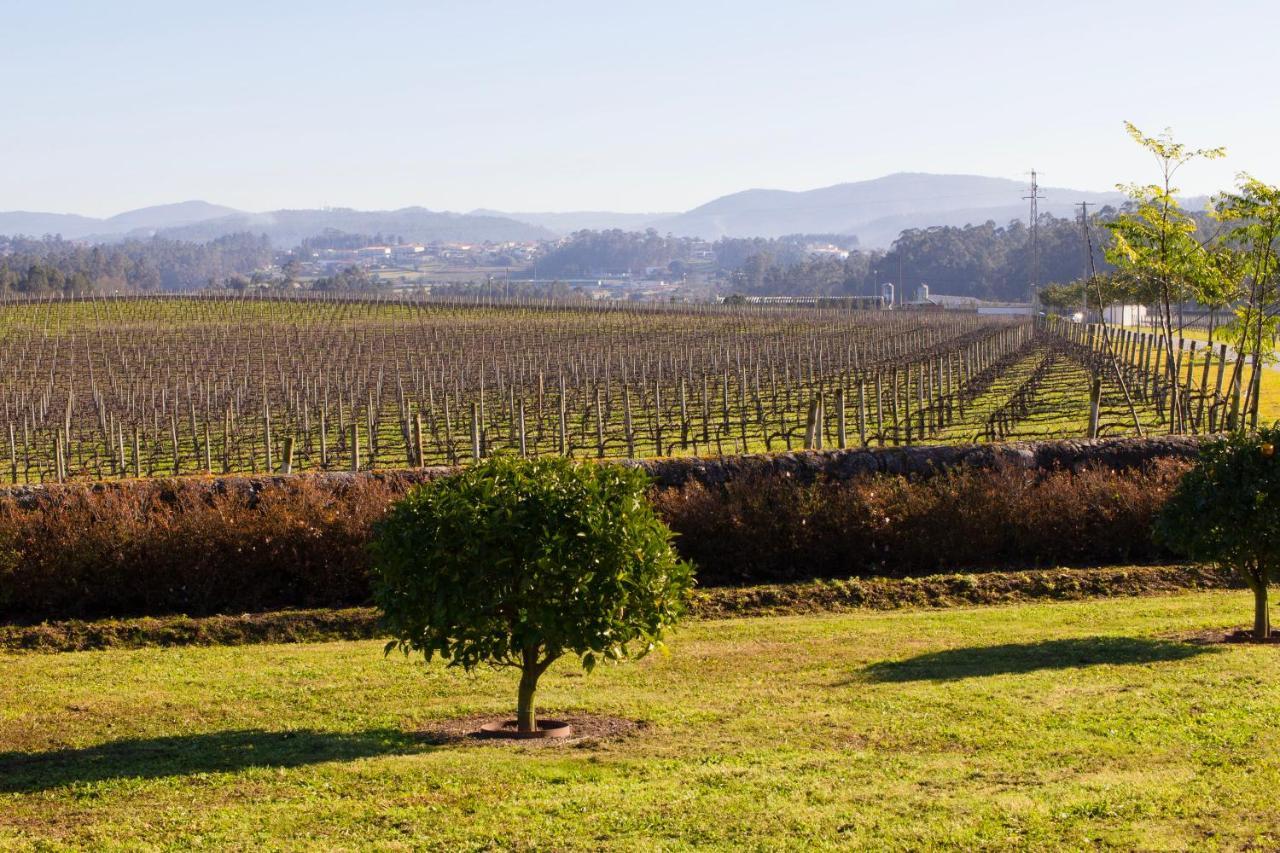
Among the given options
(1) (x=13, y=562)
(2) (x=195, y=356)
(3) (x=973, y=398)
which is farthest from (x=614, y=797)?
(2) (x=195, y=356)

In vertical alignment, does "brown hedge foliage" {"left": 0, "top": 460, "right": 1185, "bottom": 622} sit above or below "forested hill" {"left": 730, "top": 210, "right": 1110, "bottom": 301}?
below

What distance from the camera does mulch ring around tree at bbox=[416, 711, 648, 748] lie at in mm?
9633

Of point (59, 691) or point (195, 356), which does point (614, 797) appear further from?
point (195, 356)

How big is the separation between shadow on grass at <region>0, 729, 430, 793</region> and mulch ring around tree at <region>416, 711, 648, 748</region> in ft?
0.85

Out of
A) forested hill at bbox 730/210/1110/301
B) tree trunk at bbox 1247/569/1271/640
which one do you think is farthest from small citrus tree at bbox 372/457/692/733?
forested hill at bbox 730/210/1110/301

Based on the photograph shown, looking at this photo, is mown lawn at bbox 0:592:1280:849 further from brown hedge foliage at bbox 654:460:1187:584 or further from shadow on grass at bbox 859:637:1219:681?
brown hedge foliage at bbox 654:460:1187:584

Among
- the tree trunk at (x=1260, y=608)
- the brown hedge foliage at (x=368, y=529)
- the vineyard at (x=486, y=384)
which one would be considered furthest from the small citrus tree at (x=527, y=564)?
the vineyard at (x=486, y=384)

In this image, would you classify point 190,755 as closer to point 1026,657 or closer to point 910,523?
point 1026,657

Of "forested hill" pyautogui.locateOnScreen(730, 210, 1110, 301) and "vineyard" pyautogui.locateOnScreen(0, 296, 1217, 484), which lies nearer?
"vineyard" pyautogui.locateOnScreen(0, 296, 1217, 484)

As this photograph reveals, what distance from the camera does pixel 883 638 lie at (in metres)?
13.4

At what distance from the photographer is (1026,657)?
39.7 ft

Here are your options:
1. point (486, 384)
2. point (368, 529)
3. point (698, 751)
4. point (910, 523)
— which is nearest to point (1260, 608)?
point (910, 523)

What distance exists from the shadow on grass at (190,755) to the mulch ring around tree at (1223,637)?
263 inches

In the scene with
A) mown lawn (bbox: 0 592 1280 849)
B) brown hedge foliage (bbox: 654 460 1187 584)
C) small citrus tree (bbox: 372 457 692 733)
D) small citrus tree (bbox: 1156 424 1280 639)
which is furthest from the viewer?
brown hedge foliage (bbox: 654 460 1187 584)
